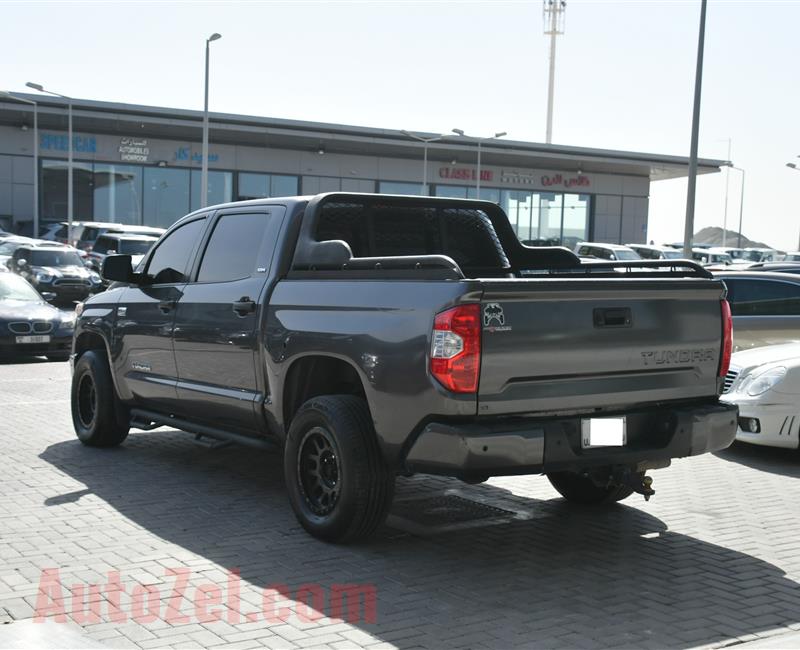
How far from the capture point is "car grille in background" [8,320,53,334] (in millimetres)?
15545

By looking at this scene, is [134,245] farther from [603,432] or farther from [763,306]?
[603,432]

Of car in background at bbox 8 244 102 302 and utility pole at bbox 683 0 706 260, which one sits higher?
utility pole at bbox 683 0 706 260

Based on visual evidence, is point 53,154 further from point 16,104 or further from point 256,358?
point 256,358

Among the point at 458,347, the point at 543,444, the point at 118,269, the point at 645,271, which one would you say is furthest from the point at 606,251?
the point at 458,347

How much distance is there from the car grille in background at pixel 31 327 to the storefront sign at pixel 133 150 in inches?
1409

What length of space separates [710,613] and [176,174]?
48.8 m

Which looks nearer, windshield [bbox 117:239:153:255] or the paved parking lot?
the paved parking lot

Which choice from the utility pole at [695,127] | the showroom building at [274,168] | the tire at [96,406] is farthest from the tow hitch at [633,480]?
the showroom building at [274,168]

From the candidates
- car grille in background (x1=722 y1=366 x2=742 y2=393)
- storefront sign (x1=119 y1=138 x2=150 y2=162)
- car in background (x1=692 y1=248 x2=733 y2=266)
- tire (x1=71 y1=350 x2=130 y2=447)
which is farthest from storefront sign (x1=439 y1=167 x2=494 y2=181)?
tire (x1=71 y1=350 x2=130 y2=447)

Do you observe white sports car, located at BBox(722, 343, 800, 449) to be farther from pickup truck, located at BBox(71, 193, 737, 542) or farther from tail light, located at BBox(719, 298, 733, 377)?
tail light, located at BBox(719, 298, 733, 377)

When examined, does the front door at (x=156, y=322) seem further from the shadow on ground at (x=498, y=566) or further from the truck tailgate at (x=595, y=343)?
the truck tailgate at (x=595, y=343)

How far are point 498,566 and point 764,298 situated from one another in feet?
24.6

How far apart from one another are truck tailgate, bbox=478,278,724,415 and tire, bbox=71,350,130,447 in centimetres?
444

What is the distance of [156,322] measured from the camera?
7762 millimetres
